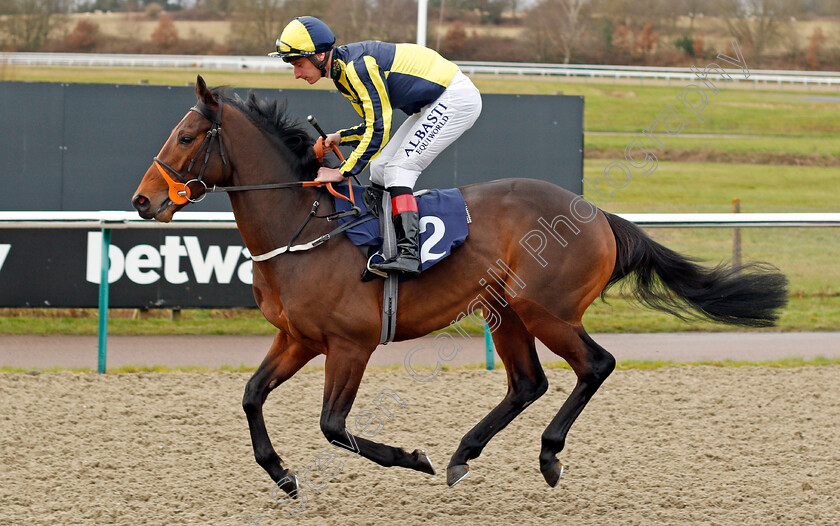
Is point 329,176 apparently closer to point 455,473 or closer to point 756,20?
point 455,473

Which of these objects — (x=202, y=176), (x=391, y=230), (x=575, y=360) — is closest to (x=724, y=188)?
(x=575, y=360)

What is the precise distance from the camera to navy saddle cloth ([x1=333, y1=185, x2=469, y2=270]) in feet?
12.4

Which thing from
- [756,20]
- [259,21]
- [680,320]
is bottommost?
[680,320]

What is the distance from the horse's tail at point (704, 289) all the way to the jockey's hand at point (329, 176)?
1332 mm

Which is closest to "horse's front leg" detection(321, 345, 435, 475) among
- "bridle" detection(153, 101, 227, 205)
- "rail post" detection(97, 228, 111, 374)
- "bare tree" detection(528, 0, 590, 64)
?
"bridle" detection(153, 101, 227, 205)

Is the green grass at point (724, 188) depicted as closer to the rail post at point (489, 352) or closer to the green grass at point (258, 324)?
the green grass at point (258, 324)

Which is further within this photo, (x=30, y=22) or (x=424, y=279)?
(x=30, y=22)

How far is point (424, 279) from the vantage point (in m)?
3.83

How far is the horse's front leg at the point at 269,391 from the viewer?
382 cm

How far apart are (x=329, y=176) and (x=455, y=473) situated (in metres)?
1.36

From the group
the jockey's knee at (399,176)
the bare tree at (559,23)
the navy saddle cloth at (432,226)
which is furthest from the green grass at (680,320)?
the bare tree at (559,23)

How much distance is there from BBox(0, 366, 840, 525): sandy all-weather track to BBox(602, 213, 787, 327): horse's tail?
2.25ft

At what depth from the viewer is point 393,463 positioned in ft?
12.2

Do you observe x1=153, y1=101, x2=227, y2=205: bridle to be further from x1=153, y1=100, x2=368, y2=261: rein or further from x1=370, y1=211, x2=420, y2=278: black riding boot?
x1=370, y1=211, x2=420, y2=278: black riding boot
